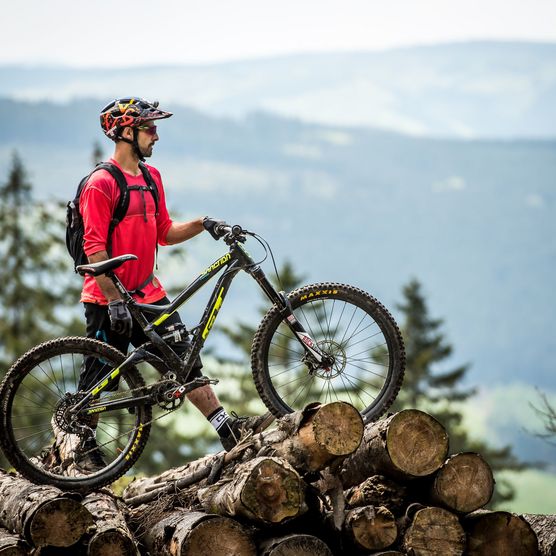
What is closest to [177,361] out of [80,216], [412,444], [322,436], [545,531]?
[80,216]

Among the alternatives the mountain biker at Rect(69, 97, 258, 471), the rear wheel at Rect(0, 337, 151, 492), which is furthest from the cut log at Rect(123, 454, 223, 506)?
the rear wheel at Rect(0, 337, 151, 492)

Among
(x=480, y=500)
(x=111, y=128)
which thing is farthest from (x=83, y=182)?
(x=480, y=500)

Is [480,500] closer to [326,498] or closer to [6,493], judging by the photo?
[326,498]

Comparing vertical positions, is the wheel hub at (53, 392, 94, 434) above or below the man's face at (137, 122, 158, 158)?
below

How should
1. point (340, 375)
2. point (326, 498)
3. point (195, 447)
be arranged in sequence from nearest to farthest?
Result: point (326, 498)
point (340, 375)
point (195, 447)

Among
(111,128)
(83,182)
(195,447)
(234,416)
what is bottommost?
(234,416)

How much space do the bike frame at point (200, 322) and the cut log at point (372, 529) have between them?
1.65 m

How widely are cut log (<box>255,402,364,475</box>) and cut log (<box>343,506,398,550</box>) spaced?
47 cm

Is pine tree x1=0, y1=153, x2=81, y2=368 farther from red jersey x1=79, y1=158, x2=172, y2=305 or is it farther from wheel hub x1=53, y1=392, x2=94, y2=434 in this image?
wheel hub x1=53, y1=392, x2=94, y2=434

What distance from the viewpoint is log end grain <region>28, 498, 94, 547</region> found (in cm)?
745

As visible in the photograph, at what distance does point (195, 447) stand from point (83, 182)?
4209 centimetres

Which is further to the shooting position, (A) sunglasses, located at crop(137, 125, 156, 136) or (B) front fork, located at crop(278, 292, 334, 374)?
(A) sunglasses, located at crop(137, 125, 156, 136)

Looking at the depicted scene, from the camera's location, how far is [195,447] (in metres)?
49.8

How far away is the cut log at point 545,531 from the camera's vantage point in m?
8.02
